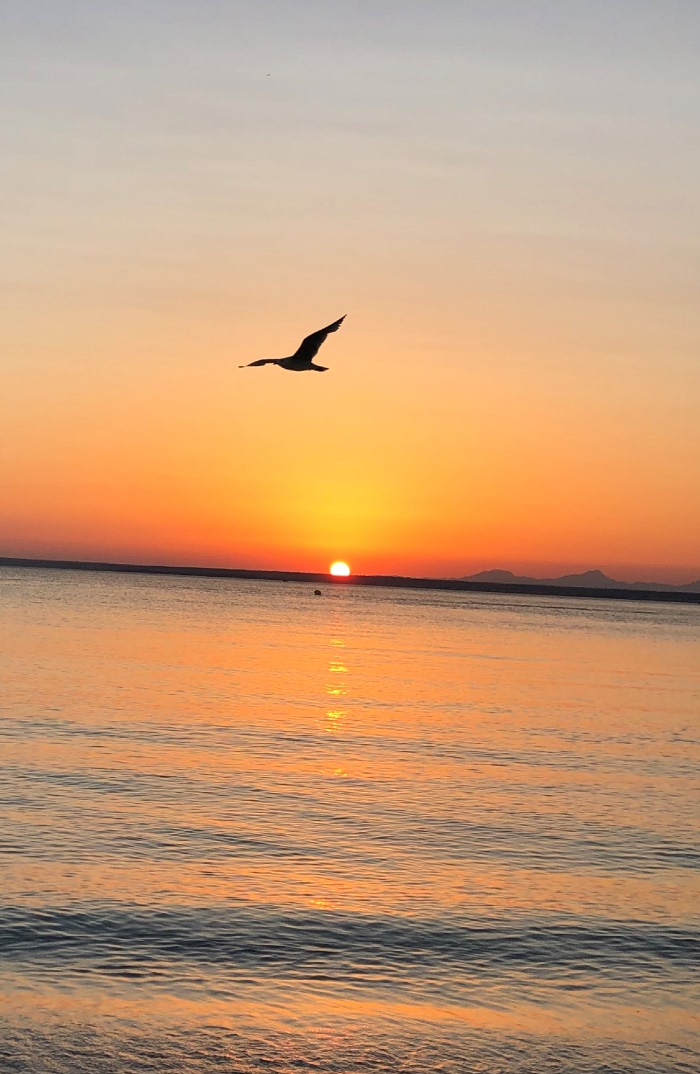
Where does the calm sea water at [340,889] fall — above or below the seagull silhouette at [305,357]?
below

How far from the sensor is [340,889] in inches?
661

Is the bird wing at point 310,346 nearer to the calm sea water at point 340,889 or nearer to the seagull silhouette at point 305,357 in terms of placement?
the seagull silhouette at point 305,357

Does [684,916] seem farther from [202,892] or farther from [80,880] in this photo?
[80,880]

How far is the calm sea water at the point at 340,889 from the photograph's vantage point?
1191 cm

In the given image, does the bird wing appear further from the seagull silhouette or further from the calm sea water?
the calm sea water

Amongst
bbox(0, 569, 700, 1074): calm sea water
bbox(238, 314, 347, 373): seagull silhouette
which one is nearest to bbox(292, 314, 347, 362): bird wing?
bbox(238, 314, 347, 373): seagull silhouette

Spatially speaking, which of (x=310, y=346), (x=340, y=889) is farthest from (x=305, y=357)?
(x=340, y=889)

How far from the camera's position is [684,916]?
1623 centimetres

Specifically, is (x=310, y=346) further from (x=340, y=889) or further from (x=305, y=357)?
(x=340, y=889)

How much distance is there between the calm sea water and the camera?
469 inches

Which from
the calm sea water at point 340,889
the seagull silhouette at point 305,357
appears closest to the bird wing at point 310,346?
the seagull silhouette at point 305,357

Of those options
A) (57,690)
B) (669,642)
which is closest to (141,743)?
(57,690)

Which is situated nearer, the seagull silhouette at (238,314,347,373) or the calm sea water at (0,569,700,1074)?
the calm sea water at (0,569,700,1074)

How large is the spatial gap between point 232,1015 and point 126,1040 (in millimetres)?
1131
